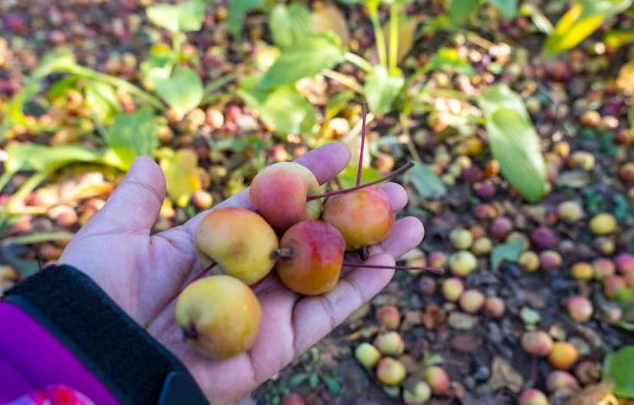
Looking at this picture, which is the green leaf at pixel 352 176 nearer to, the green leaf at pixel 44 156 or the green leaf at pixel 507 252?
the green leaf at pixel 507 252

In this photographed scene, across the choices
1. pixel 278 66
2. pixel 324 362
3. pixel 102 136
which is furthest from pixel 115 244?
pixel 102 136

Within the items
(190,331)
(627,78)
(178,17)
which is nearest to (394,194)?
(190,331)

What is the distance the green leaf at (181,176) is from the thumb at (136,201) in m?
0.84

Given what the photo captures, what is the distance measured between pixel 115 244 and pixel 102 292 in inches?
7.1

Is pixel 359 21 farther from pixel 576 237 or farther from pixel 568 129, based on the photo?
pixel 576 237

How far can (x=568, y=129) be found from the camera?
9.58 ft

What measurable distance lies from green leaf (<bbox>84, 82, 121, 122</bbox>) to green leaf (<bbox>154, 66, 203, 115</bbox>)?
412mm

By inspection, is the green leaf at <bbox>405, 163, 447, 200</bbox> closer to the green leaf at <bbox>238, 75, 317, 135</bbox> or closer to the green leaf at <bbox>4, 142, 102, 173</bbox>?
the green leaf at <bbox>238, 75, 317, 135</bbox>

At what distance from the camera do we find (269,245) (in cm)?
133

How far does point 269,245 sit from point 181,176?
125 centimetres

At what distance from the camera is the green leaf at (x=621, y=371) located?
1848 millimetres

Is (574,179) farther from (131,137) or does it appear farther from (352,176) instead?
(131,137)

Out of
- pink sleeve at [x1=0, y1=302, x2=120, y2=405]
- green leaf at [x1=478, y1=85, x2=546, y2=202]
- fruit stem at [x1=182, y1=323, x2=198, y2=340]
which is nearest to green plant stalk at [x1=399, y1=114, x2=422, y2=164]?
green leaf at [x1=478, y1=85, x2=546, y2=202]

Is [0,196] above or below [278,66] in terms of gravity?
below
